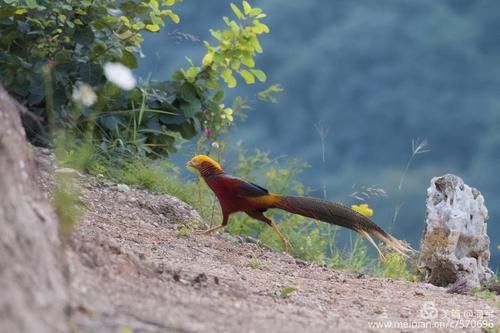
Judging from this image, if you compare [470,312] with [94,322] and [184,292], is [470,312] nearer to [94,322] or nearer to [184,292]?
[184,292]

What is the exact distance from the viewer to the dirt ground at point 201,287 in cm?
314

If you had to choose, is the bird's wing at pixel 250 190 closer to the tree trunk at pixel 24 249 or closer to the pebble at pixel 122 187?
the pebble at pixel 122 187

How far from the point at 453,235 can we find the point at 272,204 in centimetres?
219

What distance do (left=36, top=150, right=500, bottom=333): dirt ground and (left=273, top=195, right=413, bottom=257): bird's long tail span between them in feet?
1.24

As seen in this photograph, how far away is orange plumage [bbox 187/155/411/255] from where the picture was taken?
18.1ft

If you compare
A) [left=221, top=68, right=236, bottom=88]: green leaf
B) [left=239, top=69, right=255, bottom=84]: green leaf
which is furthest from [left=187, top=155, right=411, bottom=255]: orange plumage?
[left=221, top=68, right=236, bottom=88]: green leaf

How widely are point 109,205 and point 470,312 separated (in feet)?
9.53

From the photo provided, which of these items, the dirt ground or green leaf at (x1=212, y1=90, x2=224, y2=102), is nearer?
the dirt ground

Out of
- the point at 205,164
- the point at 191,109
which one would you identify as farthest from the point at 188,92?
the point at 205,164

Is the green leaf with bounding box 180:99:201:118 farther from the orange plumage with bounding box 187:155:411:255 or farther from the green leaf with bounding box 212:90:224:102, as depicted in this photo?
the orange plumage with bounding box 187:155:411:255

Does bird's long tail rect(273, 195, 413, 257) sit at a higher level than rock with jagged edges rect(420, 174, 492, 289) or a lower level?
lower

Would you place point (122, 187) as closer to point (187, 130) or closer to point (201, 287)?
point (187, 130)

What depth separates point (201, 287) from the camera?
13.1ft

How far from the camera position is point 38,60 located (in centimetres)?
780
